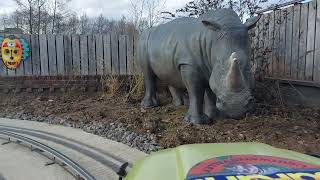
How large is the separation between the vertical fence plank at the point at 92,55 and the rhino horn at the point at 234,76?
26.6 feet

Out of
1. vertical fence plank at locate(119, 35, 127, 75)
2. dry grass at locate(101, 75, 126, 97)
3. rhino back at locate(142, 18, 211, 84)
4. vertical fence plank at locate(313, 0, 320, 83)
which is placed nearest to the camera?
rhino back at locate(142, 18, 211, 84)

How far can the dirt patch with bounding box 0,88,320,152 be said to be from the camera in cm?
580

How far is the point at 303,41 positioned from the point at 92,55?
6857 millimetres

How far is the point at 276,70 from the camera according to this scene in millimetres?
8984

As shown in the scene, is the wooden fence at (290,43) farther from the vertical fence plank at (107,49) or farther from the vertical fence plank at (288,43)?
the vertical fence plank at (107,49)

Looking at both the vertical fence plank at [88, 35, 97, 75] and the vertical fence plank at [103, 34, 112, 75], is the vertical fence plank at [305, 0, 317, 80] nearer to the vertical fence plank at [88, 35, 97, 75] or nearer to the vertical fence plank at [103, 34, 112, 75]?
the vertical fence plank at [103, 34, 112, 75]

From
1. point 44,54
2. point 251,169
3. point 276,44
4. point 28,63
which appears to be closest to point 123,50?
point 44,54

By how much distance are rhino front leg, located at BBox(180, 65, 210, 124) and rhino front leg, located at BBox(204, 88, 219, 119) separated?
0.24 metres

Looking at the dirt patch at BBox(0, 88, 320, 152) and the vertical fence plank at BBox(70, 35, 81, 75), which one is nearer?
the dirt patch at BBox(0, 88, 320, 152)

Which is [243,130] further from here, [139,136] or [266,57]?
[266,57]

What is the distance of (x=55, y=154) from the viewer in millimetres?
5469

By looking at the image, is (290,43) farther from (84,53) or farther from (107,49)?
(84,53)

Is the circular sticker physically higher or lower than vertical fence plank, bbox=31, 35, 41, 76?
lower

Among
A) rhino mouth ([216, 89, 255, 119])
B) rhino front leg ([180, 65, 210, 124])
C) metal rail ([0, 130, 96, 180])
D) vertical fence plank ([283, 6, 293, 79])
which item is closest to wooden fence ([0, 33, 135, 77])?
metal rail ([0, 130, 96, 180])
